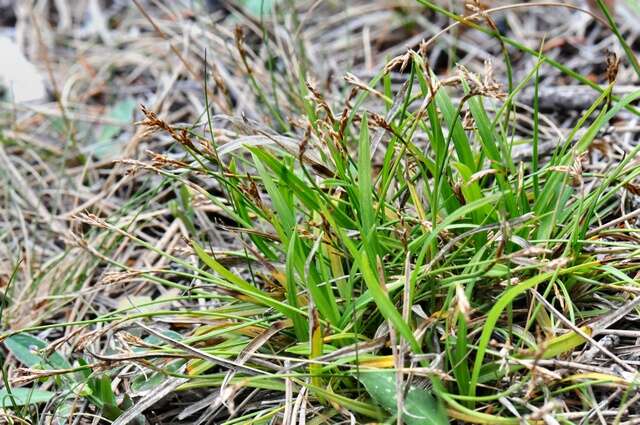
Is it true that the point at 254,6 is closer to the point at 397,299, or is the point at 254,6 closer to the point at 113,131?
the point at 113,131

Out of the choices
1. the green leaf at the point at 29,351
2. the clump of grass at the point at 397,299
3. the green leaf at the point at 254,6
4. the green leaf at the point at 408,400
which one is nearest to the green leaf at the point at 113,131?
the green leaf at the point at 254,6

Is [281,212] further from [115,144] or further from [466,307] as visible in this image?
[115,144]

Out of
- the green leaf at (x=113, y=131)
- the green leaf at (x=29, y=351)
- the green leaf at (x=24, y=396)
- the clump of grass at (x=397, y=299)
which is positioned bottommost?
the green leaf at (x=24, y=396)

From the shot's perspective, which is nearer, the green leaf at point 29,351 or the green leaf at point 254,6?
the green leaf at point 29,351

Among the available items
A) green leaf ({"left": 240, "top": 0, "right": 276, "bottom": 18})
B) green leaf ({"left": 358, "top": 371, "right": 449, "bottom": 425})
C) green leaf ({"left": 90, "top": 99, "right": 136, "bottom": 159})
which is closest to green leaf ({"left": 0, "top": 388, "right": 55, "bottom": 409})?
green leaf ({"left": 358, "top": 371, "right": 449, "bottom": 425})

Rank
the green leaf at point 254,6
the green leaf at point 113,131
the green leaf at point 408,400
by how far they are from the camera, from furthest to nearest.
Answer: the green leaf at point 254,6 → the green leaf at point 113,131 → the green leaf at point 408,400

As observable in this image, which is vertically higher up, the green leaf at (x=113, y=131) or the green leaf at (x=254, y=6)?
the green leaf at (x=254, y=6)

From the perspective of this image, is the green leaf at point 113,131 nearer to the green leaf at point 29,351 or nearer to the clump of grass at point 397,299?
the green leaf at point 29,351

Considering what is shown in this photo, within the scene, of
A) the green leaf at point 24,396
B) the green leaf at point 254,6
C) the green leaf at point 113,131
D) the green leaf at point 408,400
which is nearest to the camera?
the green leaf at point 408,400
